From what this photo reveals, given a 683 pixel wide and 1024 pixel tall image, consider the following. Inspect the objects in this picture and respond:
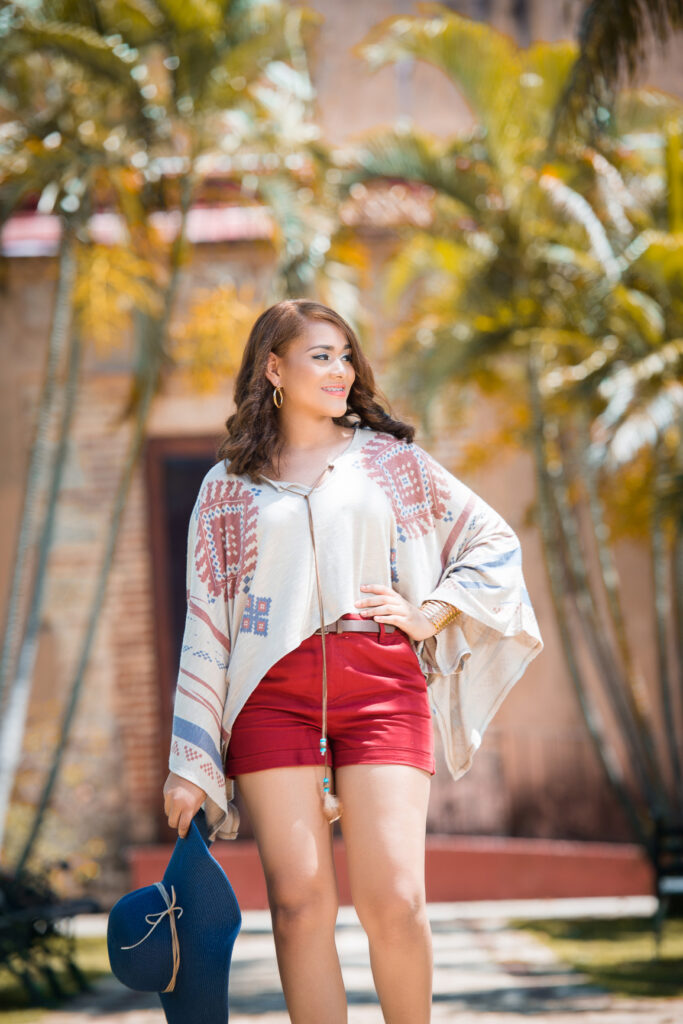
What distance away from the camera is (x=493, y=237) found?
7.58 meters

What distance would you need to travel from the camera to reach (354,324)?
714cm

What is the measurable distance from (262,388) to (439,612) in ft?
2.33

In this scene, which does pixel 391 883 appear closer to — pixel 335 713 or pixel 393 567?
pixel 335 713

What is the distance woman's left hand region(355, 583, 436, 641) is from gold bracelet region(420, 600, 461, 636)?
0.02 metres

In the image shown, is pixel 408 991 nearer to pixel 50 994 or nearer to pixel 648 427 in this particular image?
pixel 50 994

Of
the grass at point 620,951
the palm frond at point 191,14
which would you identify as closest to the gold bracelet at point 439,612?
the grass at point 620,951

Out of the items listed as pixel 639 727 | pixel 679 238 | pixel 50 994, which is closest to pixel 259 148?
pixel 679 238

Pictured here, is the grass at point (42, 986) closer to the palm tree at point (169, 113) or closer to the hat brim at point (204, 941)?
the palm tree at point (169, 113)

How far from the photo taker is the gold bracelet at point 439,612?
9.58ft

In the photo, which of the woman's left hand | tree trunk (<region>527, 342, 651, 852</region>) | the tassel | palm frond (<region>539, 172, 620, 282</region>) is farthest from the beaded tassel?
tree trunk (<region>527, 342, 651, 852</region>)

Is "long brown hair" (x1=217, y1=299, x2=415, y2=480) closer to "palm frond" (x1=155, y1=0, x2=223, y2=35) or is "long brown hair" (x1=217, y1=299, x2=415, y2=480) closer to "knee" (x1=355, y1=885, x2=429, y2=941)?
"knee" (x1=355, y1=885, x2=429, y2=941)

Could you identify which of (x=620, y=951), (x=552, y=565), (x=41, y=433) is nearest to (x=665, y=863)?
(x=620, y=951)

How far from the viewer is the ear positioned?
3.08m

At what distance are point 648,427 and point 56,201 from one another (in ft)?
11.1
